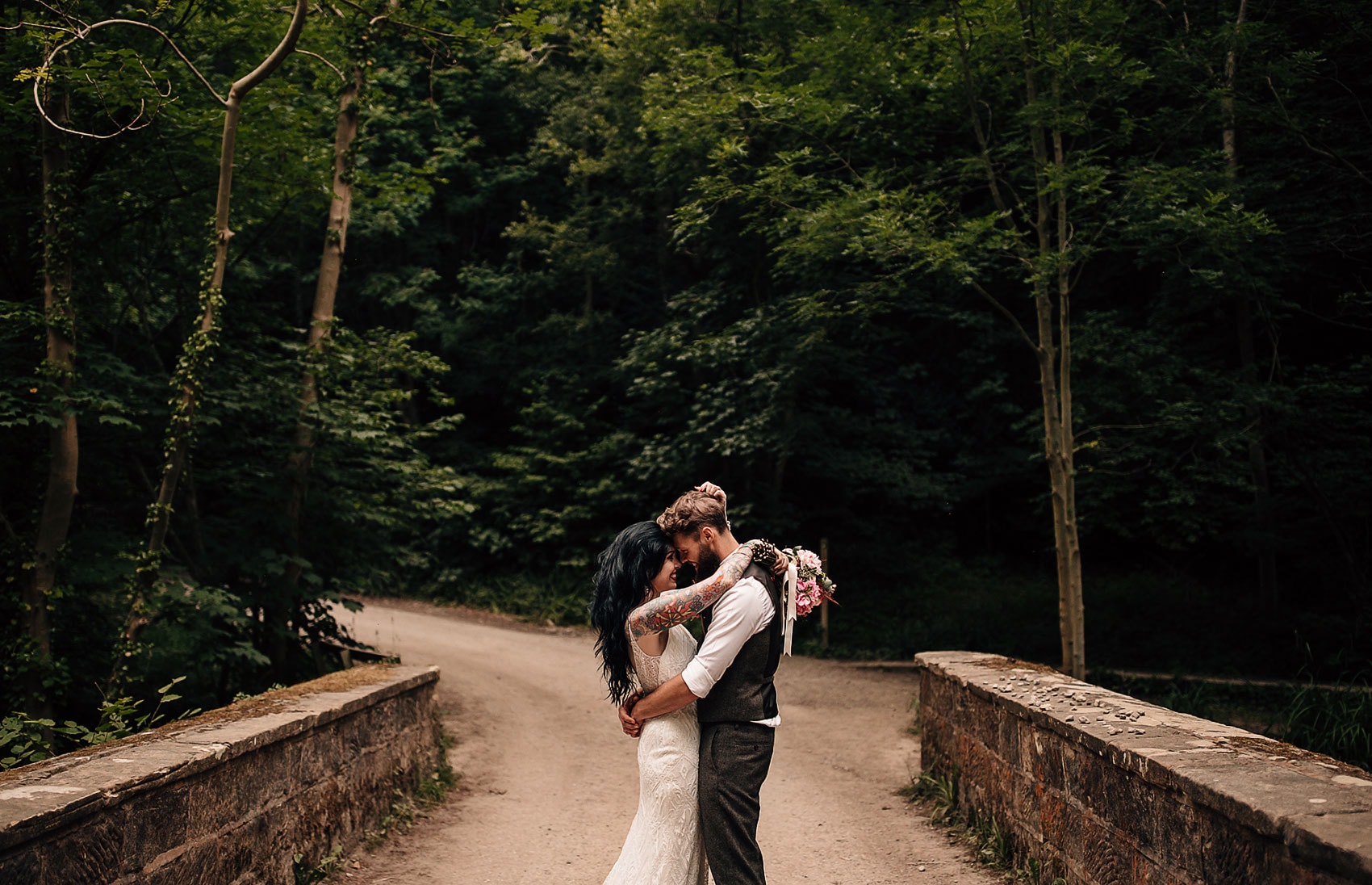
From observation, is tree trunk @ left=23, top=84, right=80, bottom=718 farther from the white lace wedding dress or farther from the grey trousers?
the grey trousers

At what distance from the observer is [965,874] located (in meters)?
5.47

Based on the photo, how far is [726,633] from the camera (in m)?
3.37

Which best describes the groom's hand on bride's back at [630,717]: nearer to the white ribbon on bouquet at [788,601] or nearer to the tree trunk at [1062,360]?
the white ribbon on bouquet at [788,601]

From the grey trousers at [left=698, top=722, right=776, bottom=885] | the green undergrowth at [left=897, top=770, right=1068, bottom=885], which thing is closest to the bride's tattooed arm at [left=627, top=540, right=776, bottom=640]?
the grey trousers at [left=698, top=722, right=776, bottom=885]

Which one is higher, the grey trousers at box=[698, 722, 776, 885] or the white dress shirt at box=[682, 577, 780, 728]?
the white dress shirt at box=[682, 577, 780, 728]

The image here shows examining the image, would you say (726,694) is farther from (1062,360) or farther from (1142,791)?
(1062,360)

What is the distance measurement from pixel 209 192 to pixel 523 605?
11.8 metres

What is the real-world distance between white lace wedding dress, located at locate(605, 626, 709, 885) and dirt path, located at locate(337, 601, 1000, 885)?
2323 millimetres

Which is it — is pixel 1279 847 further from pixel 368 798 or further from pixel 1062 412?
pixel 1062 412

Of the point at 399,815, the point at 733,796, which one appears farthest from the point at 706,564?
the point at 399,815

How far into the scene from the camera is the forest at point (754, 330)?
8.34 meters

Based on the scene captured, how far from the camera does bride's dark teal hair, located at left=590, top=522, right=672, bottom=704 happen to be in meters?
3.51

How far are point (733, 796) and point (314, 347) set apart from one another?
303 inches

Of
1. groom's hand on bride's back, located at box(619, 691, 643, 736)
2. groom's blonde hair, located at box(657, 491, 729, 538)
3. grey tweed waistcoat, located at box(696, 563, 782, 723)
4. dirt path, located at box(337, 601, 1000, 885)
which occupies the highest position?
groom's blonde hair, located at box(657, 491, 729, 538)
